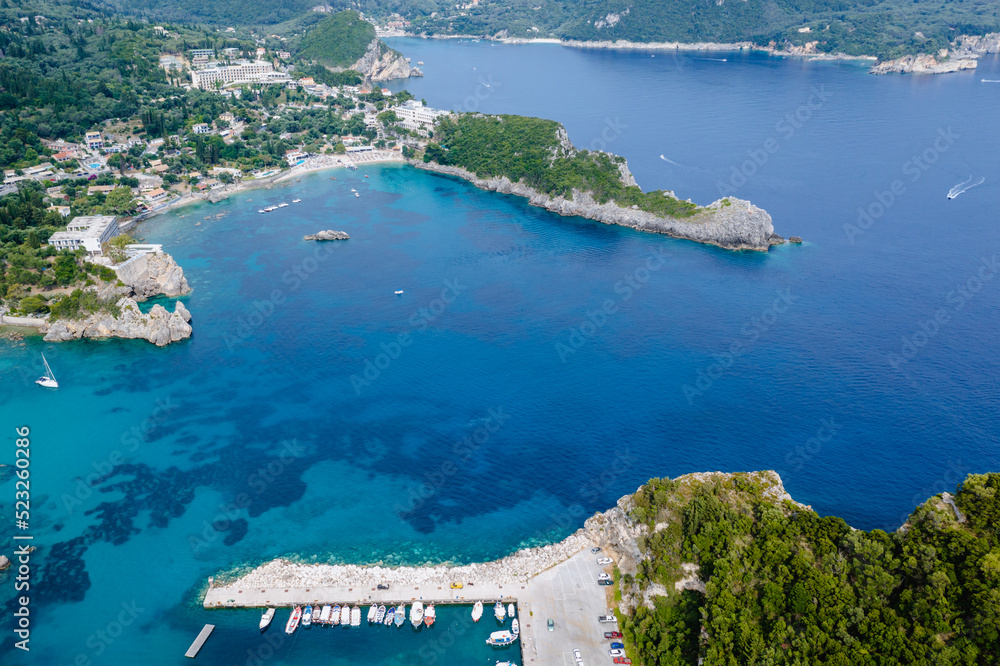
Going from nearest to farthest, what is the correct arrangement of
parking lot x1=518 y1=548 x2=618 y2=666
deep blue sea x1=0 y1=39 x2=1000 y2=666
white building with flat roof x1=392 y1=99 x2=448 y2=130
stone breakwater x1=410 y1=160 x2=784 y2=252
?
parking lot x1=518 y1=548 x2=618 y2=666, deep blue sea x1=0 y1=39 x2=1000 y2=666, stone breakwater x1=410 y1=160 x2=784 y2=252, white building with flat roof x1=392 y1=99 x2=448 y2=130

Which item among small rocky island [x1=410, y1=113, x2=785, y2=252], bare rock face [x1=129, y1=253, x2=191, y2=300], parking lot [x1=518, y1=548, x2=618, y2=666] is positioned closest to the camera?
parking lot [x1=518, y1=548, x2=618, y2=666]

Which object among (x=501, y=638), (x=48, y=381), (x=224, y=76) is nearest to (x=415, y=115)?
(x=224, y=76)

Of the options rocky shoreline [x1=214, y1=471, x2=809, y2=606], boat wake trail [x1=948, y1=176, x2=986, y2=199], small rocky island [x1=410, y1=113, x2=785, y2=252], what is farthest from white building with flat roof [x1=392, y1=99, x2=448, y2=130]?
rocky shoreline [x1=214, y1=471, x2=809, y2=606]

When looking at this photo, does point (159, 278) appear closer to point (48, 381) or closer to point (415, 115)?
point (48, 381)

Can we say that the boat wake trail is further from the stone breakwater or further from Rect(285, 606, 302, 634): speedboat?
Rect(285, 606, 302, 634): speedboat

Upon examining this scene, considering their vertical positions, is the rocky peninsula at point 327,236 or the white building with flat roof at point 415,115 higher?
the white building with flat roof at point 415,115

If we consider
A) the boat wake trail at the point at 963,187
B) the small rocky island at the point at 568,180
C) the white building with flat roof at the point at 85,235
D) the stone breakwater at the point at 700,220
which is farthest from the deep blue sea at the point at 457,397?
the white building with flat roof at the point at 85,235

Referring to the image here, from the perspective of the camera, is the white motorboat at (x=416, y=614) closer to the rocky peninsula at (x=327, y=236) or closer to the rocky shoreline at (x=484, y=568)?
the rocky shoreline at (x=484, y=568)

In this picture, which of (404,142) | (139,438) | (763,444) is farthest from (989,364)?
(404,142)

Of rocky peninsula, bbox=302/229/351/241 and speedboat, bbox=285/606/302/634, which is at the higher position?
speedboat, bbox=285/606/302/634
